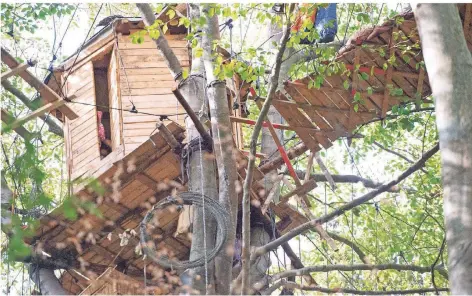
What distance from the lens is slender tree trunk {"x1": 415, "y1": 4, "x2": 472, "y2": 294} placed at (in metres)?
4.56

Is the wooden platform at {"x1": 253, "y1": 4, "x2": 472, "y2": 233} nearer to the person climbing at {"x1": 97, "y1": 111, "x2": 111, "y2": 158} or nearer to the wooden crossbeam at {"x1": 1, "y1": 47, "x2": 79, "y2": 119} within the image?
the wooden crossbeam at {"x1": 1, "y1": 47, "x2": 79, "y2": 119}

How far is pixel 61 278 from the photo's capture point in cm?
1262

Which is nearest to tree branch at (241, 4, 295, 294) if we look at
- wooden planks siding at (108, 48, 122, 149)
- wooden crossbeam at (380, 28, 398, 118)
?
wooden crossbeam at (380, 28, 398, 118)

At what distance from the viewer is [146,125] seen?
1154cm

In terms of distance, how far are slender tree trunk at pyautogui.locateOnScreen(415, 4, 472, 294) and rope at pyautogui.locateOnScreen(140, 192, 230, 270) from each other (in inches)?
144

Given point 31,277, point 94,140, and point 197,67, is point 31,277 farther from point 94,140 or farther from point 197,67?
point 197,67

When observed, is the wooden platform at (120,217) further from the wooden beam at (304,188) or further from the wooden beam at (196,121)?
the wooden beam at (304,188)

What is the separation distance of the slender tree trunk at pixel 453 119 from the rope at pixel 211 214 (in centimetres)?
367

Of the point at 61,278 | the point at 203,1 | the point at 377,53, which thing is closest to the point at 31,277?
the point at 61,278

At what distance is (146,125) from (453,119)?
6969 millimetres

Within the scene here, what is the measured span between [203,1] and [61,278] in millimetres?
5197

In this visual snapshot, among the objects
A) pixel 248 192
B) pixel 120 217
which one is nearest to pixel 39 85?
pixel 248 192

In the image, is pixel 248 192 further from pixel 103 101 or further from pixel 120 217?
pixel 103 101

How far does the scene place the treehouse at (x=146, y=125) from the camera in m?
9.69
